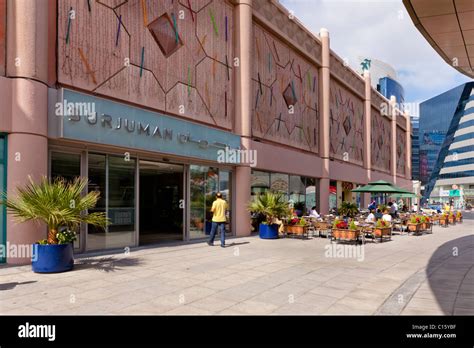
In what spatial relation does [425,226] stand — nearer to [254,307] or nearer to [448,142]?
[254,307]

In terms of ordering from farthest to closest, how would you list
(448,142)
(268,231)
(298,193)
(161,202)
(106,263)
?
(448,142)
(298,193)
(161,202)
(268,231)
(106,263)

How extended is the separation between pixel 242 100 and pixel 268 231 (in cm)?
567

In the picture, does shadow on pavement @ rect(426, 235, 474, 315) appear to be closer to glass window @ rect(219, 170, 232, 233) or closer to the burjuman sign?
glass window @ rect(219, 170, 232, 233)

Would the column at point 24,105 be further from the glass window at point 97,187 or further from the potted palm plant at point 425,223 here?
the potted palm plant at point 425,223

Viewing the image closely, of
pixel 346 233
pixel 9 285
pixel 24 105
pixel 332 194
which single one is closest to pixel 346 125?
pixel 332 194

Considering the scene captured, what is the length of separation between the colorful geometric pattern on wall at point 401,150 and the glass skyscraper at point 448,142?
5374 centimetres

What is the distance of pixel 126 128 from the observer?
449 inches

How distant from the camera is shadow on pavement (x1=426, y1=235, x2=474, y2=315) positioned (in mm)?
6535

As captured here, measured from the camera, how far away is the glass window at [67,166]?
1051 cm

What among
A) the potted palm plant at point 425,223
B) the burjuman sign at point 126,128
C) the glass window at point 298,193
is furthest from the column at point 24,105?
the potted palm plant at point 425,223

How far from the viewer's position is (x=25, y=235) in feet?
29.9

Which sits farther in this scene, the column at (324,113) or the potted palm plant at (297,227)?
the column at (324,113)

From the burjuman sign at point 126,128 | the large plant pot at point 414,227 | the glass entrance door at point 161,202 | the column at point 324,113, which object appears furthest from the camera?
the column at point 324,113

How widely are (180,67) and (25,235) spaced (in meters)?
7.69
